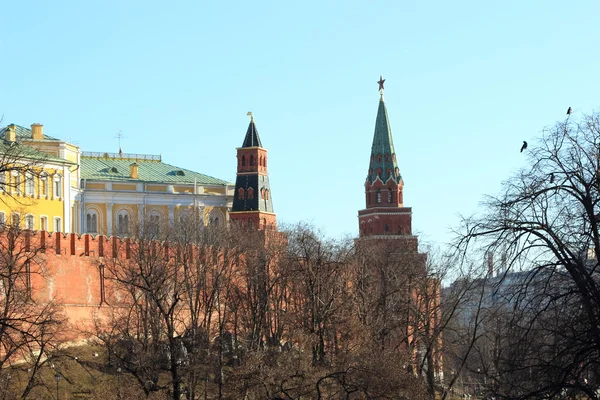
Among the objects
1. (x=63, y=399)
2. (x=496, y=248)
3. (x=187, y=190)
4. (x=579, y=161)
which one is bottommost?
(x=63, y=399)

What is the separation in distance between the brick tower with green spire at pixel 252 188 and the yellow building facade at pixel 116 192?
1.79 meters

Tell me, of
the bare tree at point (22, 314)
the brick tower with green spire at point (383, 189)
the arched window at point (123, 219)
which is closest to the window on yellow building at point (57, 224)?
the arched window at point (123, 219)

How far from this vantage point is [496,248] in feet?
47.1

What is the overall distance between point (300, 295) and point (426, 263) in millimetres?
15000

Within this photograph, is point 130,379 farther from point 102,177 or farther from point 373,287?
point 102,177

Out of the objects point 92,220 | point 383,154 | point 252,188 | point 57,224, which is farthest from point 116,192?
point 383,154

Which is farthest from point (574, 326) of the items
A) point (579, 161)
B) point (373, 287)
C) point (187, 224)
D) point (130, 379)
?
point (187, 224)

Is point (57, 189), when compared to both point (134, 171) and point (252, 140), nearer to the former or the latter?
point (134, 171)

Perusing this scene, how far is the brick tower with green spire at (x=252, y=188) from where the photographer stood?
7888 cm

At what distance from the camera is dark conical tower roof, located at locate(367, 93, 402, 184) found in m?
94.1

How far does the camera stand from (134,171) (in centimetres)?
8119

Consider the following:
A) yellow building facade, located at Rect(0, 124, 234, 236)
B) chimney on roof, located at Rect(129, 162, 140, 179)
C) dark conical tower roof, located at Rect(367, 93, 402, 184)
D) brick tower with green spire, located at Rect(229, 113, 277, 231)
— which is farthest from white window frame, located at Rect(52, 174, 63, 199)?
dark conical tower roof, located at Rect(367, 93, 402, 184)

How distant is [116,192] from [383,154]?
80.2 feet

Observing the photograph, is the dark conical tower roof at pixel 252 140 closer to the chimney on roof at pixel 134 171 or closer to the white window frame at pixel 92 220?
the chimney on roof at pixel 134 171
